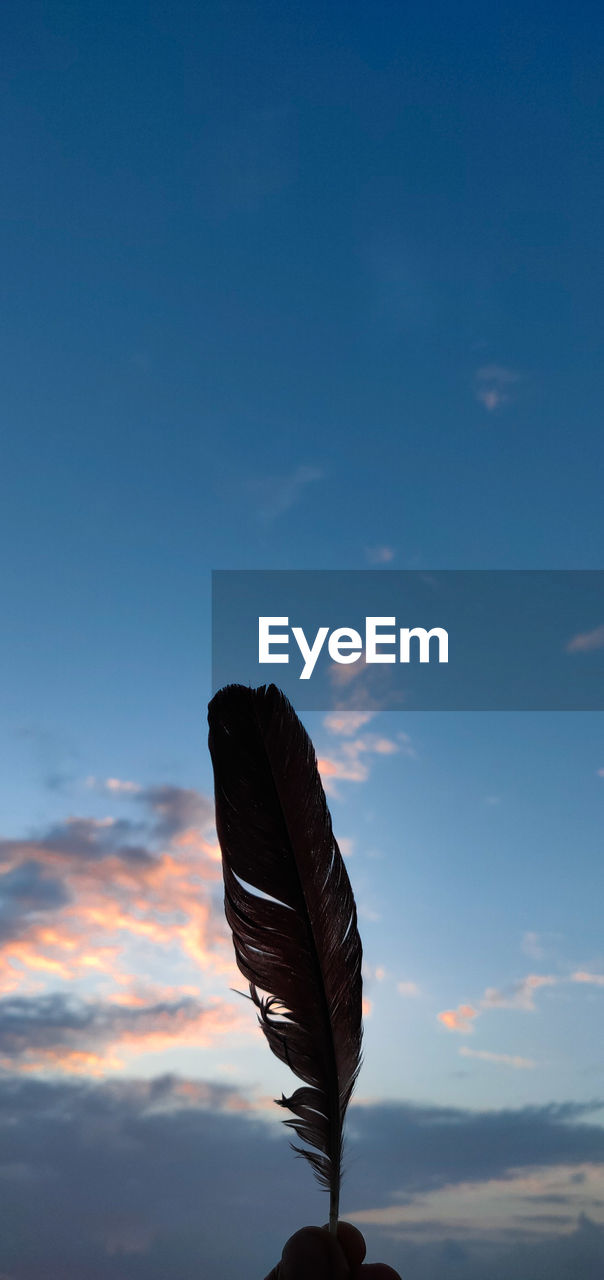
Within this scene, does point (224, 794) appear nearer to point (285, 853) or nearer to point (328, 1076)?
point (285, 853)

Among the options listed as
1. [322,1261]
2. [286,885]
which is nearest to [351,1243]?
[322,1261]

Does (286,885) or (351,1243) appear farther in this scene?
(286,885)

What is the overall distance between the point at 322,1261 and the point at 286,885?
1.72m

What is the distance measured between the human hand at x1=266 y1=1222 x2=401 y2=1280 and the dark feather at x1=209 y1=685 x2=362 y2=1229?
88 cm

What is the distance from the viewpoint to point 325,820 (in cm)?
559

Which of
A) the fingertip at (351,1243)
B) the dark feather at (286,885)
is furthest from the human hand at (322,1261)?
the dark feather at (286,885)

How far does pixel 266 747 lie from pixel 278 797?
0.27 meters

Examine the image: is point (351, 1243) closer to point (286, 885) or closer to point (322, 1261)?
point (322, 1261)

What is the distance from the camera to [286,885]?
5.54 m

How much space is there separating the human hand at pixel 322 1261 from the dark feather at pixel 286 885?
2.88 feet

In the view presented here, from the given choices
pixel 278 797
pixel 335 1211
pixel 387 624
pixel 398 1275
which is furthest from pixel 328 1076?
pixel 387 624

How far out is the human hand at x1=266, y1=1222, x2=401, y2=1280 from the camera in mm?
4414

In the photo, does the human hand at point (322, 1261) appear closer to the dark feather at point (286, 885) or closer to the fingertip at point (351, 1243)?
the fingertip at point (351, 1243)

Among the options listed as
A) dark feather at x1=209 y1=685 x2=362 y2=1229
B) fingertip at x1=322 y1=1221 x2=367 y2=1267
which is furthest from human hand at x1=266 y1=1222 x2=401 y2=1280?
dark feather at x1=209 y1=685 x2=362 y2=1229
